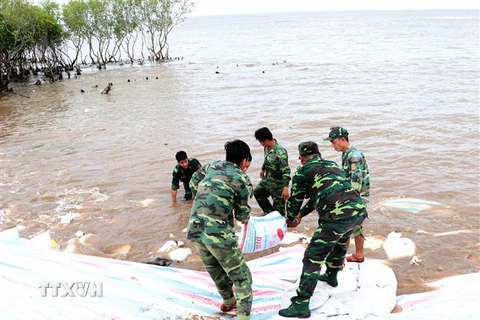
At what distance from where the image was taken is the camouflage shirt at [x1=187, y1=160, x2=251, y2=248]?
10.9 feet

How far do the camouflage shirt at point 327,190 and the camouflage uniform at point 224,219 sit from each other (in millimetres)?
636

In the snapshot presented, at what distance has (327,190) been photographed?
11.9 feet

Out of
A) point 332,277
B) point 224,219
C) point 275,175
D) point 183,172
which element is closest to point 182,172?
point 183,172

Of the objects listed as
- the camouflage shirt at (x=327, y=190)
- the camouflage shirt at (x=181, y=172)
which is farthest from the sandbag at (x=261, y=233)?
the camouflage shirt at (x=181, y=172)

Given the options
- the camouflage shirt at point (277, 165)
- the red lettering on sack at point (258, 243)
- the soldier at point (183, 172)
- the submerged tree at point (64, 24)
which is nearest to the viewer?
the red lettering on sack at point (258, 243)

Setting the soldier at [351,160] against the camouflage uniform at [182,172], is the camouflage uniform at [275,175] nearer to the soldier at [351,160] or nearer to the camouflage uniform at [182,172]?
the soldier at [351,160]

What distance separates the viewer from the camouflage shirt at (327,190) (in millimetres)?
3607

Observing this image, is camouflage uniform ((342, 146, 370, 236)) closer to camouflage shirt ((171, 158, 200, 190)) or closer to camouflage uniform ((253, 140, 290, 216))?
camouflage uniform ((253, 140, 290, 216))

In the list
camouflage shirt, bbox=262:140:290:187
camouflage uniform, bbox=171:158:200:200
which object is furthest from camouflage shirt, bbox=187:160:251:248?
camouflage uniform, bbox=171:158:200:200

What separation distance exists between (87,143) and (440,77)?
18.1 meters

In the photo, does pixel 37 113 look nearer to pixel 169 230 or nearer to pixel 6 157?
pixel 6 157

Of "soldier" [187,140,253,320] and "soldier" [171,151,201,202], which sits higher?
"soldier" [187,140,253,320]

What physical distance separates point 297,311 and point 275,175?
93.1 inches

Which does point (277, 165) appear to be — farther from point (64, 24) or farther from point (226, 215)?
point (64, 24)
